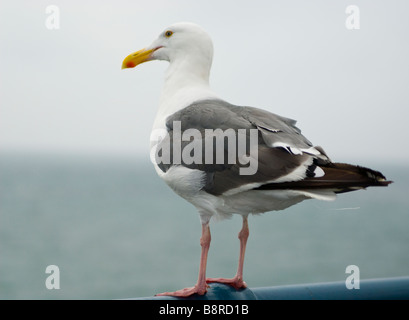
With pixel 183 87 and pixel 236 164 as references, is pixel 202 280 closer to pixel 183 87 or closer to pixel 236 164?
pixel 236 164

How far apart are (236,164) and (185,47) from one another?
97cm

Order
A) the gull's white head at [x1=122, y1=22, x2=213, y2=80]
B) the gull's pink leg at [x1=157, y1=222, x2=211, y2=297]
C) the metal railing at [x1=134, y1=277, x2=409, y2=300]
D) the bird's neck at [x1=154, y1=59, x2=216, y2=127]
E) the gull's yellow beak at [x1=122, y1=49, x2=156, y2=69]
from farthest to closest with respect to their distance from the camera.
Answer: the gull's yellow beak at [x1=122, y1=49, x2=156, y2=69] → the gull's white head at [x1=122, y1=22, x2=213, y2=80] → the bird's neck at [x1=154, y1=59, x2=216, y2=127] → the gull's pink leg at [x1=157, y1=222, x2=211, y2=297] → the metal railing at [x1=134, y1=277, x2=409, y2=300]

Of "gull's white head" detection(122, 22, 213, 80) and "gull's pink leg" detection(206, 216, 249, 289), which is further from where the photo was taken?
"gull's white head" detection(122, 22, 213, 80)

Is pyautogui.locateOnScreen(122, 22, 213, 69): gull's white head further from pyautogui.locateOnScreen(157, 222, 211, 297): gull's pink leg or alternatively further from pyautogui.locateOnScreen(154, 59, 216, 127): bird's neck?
pyautogui.locateOnScreen(157, 222, 211, 297): gull's pink leg

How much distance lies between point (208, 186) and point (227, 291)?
1.38 ft

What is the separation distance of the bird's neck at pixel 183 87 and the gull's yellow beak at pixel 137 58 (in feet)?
0.56

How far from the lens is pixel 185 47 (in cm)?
280

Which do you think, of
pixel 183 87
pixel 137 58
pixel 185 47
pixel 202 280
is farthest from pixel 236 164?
pixel 137 58

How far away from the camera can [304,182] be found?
189cm

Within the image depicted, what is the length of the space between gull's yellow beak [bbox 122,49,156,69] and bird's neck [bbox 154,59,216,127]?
0.56ft

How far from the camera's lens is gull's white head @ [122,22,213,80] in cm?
277

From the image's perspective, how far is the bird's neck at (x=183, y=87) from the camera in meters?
2.52

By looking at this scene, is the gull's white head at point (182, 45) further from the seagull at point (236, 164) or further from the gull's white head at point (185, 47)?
the seagull at point (236, 164)

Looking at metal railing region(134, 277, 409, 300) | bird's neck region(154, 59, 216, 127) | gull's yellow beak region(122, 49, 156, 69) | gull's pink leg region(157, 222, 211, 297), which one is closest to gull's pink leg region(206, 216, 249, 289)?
gull's pink leg region(157, 222, 211, 297)
